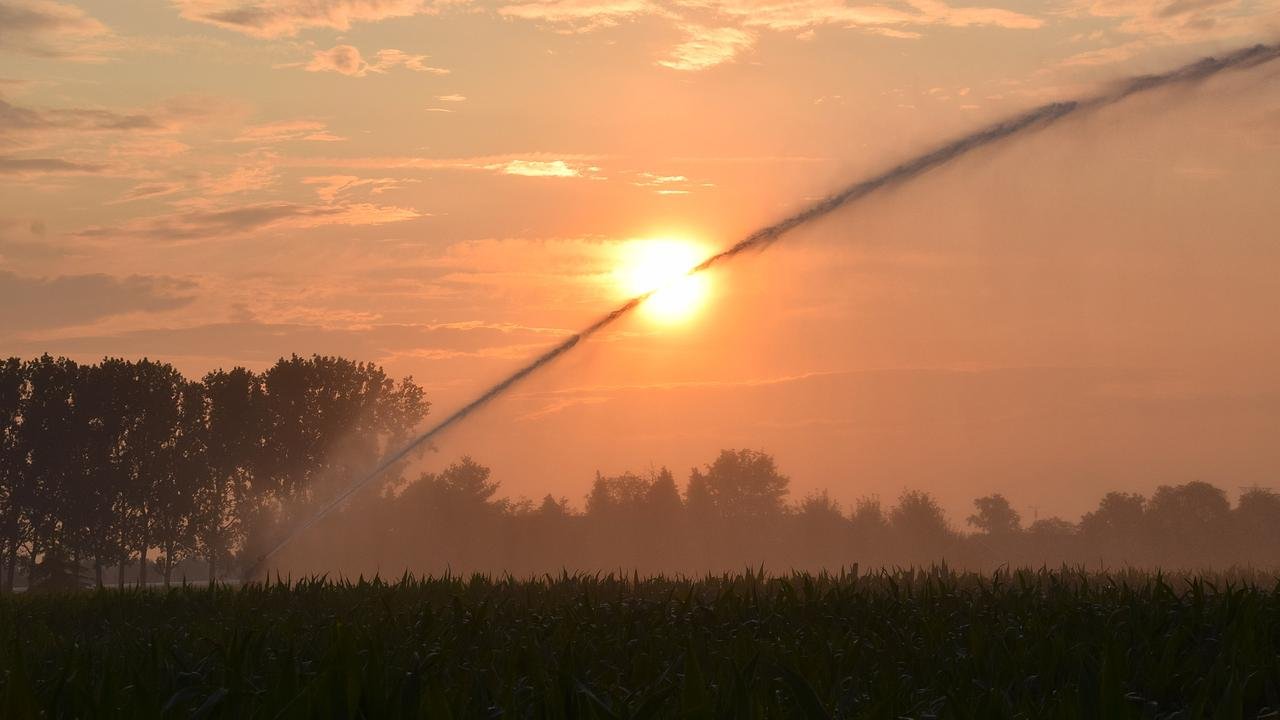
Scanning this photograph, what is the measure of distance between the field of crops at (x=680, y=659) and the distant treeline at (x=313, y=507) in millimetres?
39743

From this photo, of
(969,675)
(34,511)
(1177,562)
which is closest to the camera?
(969,675)

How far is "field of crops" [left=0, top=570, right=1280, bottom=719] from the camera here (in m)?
5.18

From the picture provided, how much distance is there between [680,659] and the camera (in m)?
6.79

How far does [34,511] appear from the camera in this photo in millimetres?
69938

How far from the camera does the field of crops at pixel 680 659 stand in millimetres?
5176

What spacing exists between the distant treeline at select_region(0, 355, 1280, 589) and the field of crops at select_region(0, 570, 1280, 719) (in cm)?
3974

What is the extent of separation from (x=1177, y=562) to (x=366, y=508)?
68706mm

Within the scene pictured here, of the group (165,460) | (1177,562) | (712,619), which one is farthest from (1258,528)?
(712,619)

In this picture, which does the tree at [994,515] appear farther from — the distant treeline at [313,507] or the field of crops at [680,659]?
the field of crops at [680,659]

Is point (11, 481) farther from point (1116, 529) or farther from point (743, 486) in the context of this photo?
point (1116, 529)

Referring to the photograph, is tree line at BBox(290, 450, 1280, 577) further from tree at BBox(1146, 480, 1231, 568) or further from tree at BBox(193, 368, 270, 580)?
tree at BBox(193, 368, 270, 580)

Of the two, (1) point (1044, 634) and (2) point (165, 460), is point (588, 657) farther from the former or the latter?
(2) point (165, 460)

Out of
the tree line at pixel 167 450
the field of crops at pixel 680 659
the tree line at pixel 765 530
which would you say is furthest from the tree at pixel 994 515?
the field of crops at pixel 680 659

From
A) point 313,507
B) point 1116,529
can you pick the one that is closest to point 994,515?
point 1116,529
